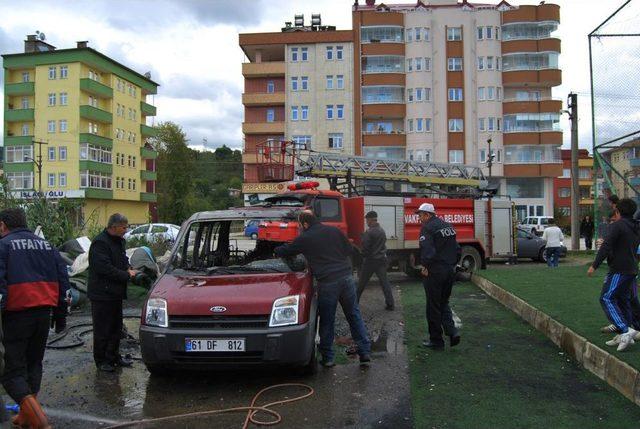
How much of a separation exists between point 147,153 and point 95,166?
9.76 metres

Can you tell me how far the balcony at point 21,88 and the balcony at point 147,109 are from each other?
12.2 m

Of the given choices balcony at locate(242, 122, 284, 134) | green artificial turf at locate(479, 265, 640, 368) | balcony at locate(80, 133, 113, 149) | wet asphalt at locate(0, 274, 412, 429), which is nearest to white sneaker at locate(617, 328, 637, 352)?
green artificial turf at locate(479, 265, 640, 368)

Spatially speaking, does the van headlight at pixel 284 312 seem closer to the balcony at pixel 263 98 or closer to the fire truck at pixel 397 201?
the fire truck at pixel 397 201

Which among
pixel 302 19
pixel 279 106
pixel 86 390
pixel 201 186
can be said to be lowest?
pixel 86 390

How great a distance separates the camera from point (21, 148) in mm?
53562

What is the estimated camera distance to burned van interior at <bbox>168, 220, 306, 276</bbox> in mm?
6211

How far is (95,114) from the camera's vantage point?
176 feet

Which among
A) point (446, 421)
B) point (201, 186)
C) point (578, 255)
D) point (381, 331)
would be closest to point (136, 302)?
point (381, 331)

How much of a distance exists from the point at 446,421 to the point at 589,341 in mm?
2505

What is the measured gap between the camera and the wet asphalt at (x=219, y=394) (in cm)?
458

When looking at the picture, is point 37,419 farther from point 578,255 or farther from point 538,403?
point 578,255

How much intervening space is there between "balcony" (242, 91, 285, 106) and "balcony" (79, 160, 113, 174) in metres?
16.0

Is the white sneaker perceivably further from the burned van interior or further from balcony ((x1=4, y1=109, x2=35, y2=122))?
balcony ((x1=4, y1=109, x2=35, y2=122))

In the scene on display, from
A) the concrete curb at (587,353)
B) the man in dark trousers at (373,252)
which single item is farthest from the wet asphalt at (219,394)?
the man in dark trousers at (373,252)
